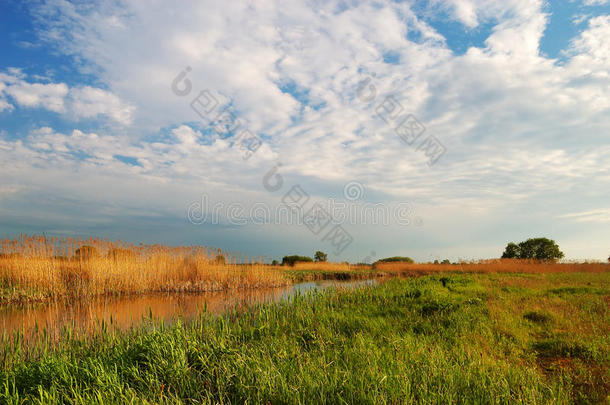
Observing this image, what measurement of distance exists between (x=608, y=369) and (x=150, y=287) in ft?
49.8

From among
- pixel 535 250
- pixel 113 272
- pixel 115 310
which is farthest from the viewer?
pixel 535 250

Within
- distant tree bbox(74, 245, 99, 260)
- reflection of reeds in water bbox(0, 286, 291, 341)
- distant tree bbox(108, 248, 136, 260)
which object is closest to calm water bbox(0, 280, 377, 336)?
reflection of reeds in water bbox(0, 286, 291, 341)

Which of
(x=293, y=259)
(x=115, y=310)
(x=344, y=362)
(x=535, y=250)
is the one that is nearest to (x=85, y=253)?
(x=115, y=310)

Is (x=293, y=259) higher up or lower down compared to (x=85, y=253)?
lower down

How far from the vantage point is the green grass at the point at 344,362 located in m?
3.49

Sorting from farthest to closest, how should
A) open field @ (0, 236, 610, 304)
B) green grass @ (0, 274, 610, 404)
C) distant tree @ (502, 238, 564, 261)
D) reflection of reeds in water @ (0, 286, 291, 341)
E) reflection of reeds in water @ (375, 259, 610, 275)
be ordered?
1. distant tree @ (502, 238, 564, 261)
2. reflection of reeds in water @ (375, 259, 610, 275)
3. open field @ (0, 236, 610, 304)
4. reflection of reeds in water @ (0, 286, 291, 341)
5. green grass @ (0, 274, 610, 404)

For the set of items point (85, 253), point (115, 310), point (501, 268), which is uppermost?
point (85, 253)

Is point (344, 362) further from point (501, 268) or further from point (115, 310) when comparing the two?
point (501, 268)

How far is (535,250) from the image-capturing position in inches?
1272

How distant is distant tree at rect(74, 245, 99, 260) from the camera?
14.2 meters

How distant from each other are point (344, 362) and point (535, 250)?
35610mm

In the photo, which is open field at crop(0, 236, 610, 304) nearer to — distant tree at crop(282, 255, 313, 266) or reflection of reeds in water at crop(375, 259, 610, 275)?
reflection of reeds in water at crop(375, 259, 610, 275)

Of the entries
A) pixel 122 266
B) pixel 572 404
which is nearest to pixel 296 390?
pixel 572 404

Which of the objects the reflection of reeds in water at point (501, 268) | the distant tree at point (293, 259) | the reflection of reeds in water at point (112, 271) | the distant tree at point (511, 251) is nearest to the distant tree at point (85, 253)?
the reflection of reeds in water at point (112, 271)
